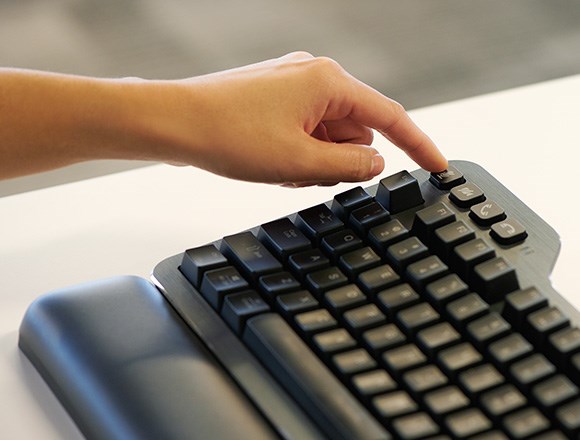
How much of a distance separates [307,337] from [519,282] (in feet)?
0.42

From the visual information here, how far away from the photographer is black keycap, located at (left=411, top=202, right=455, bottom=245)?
67 cm

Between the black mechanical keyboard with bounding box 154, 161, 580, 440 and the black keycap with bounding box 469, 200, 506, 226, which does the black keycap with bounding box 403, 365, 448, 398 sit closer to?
the black mechanical keyboard with bounding box 154, 161, 580, 440

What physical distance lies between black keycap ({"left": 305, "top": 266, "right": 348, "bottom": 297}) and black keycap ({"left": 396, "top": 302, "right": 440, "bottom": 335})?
4 cm

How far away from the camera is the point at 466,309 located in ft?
2.01

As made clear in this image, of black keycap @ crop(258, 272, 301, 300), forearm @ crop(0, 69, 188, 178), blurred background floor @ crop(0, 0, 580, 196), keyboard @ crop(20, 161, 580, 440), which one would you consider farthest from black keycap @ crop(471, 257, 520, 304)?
blurred background floor @ crop(0, 0, 580, 196)

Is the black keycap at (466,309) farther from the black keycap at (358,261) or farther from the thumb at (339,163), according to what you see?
the thumb at (339,163)

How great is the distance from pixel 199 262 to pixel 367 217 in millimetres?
106

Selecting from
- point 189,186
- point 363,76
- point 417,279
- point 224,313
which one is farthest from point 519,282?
point 363,76

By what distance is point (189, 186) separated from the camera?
83 centimetres

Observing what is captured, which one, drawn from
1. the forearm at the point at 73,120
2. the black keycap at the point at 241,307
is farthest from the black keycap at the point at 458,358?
the forearm at the point at 73,120

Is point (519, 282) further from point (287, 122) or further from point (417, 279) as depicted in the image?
point (287, 122)

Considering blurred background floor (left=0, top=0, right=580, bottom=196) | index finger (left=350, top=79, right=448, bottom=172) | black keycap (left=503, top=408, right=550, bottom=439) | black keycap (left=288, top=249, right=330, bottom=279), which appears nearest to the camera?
black keycap (left=503, top=408, right=550, bottom=439)

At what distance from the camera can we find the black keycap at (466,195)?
0.69m

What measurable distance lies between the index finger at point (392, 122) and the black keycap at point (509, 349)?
0.59 ft
